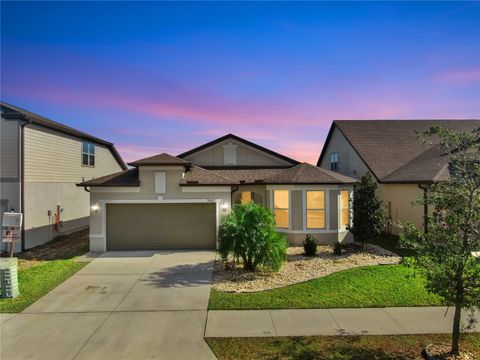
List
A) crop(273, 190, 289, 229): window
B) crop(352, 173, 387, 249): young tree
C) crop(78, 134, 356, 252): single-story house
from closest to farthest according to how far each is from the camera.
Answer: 1. crop(352, 173, 387, 249): young tree
2. crop(78, 134, 356, 252): single-story house
3. crop(273, 190, 289, 229): window

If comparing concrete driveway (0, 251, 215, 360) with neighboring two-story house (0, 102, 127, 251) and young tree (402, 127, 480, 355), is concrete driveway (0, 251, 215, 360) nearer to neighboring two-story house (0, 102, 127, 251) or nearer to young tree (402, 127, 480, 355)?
young tree (402, 127, 480, 355)

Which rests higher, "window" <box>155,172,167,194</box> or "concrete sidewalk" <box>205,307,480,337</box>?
"window" <box>155,172,167,194</box>

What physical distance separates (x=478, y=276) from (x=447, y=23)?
30.6 feet

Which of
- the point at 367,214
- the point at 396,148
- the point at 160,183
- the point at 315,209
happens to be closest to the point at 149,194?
the point at 160,183

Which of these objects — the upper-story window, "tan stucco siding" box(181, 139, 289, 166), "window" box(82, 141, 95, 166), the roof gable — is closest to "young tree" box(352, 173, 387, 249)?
the roof gable

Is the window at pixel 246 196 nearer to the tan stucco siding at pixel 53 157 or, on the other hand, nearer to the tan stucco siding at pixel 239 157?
the tan stucco siding at pixel 239 157

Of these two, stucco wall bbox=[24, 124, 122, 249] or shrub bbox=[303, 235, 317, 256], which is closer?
shrub bbox=[303, 235, 317, 256]

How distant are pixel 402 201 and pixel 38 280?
16.2m

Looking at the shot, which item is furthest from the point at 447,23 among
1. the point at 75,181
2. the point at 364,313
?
the point at 75,181

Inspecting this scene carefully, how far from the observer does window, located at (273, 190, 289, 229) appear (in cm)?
1479

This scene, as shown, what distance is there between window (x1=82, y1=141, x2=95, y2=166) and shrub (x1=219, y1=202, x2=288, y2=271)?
13835 mm

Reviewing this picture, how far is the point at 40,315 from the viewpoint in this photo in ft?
23.5

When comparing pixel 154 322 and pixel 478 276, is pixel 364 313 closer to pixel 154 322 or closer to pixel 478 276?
pixel 478 276

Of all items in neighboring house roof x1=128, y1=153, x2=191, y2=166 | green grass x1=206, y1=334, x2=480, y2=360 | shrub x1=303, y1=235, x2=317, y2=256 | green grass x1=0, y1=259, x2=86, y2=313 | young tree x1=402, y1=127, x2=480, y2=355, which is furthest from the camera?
neighboring house roof x1=128, y1=153, x2=191, y2=166
